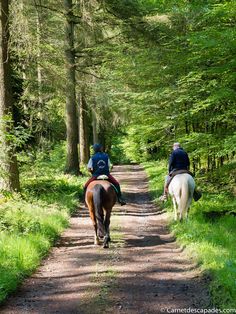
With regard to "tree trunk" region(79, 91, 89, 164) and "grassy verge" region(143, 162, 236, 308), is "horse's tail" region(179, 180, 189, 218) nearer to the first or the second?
"grassy verge" region(143, 162, 236, 308)

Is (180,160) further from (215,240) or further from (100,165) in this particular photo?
(215,240)

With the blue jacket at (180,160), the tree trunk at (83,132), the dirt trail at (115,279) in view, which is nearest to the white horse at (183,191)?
the blue jacket at (180,160)

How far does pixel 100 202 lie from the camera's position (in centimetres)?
895

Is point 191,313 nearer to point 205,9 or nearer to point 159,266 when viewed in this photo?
point 159,266

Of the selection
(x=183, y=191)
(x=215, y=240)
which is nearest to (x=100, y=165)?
(x=183, y=191)

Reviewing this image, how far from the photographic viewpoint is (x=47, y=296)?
6164 mm

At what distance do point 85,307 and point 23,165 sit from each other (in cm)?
966

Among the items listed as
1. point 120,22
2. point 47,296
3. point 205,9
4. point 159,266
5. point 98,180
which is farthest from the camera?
point 120,22

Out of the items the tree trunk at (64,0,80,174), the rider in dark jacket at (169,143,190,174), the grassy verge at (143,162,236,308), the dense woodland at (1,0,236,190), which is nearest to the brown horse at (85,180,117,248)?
the grassy verge at (143,162,236,308)

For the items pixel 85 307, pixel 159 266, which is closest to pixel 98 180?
pixel 159 266

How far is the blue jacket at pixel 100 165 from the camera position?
9.49 metres

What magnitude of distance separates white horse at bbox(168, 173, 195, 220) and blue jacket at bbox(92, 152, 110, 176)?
211 cm

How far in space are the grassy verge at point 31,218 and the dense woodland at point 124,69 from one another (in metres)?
0.22

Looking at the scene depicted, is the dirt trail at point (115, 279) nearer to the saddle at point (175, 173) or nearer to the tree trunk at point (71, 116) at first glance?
the saddle at point (175, 173)
